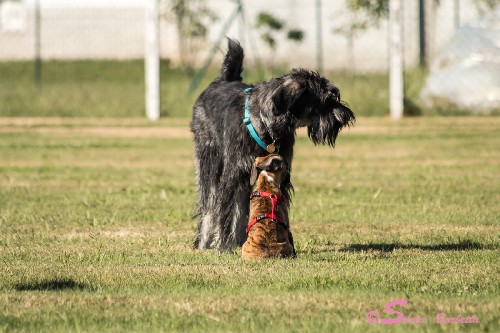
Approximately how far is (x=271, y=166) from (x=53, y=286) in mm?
1801

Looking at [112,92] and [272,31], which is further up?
[272,31]

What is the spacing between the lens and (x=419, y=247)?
8.90 m

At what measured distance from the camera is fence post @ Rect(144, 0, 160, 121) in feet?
76.9

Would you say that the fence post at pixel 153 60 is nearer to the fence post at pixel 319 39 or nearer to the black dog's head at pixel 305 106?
the fence post at pixel 319 39

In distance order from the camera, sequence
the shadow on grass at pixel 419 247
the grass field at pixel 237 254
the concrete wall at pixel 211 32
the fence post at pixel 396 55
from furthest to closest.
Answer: the concrete wall at pixel 211 32, the fence post at pixel 396 55, the shadow on grass at pixel 419 247, the grass field at pixel 237 254

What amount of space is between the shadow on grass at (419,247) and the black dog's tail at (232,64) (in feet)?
5.80

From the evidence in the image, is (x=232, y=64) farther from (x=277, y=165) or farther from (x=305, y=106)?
(x=277, y=165)

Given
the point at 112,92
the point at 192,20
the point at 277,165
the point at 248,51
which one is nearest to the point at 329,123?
the point at 277,165

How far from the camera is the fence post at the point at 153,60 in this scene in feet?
76.9

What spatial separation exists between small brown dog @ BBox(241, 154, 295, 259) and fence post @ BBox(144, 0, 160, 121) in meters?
15.4

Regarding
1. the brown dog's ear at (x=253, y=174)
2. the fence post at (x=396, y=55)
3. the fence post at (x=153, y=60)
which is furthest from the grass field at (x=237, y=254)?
the fence post at (x=153, y=60)

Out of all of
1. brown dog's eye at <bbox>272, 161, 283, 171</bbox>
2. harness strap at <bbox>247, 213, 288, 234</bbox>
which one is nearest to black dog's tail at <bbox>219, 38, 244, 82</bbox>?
brown dog's eye at <bbox>272, 161, 283, 171</bbox>

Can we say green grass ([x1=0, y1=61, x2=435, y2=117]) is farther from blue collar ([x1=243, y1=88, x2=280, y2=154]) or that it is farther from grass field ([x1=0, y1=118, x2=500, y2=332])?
blue collar ([x1=243, y1=88, x2=280, y2=154])

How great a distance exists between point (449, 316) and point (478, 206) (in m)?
5.38
